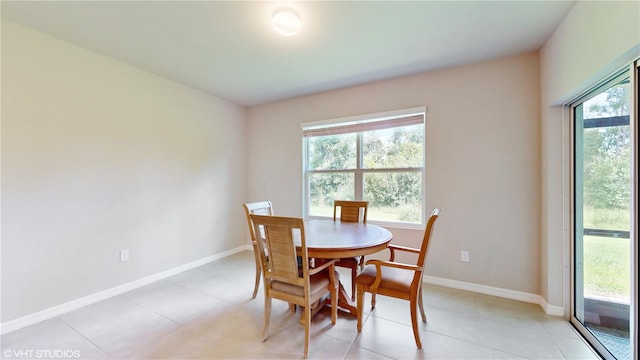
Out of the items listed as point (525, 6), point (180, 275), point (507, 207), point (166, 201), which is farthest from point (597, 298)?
point (166, 201)

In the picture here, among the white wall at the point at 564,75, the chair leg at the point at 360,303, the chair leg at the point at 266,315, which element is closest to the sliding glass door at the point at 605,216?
the white wall at the point at 564,75

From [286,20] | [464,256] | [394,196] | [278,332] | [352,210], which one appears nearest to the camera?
[286,20]

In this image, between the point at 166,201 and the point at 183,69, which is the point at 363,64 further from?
the point at 166,201

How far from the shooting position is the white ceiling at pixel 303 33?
1.88 metres

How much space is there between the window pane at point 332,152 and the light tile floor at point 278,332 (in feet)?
6.10

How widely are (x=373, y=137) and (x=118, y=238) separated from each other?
10.7ft

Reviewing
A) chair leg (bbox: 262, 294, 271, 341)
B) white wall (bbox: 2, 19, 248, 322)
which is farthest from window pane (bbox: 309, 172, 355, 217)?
chair leg (bbox: 262, 294, 271, 341)

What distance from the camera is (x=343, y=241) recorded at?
1.95 m

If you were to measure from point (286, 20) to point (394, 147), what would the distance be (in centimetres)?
201

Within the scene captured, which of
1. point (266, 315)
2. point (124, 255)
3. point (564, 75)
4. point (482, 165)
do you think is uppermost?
point (564, 75)

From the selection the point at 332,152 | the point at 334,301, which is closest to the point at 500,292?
the point at 334,301

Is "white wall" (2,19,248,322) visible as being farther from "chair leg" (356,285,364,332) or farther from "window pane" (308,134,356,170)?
"chair leg" (356,285,364,332)

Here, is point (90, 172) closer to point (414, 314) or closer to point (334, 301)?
point (334, 301)

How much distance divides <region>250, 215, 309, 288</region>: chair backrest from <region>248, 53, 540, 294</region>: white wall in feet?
6.01
